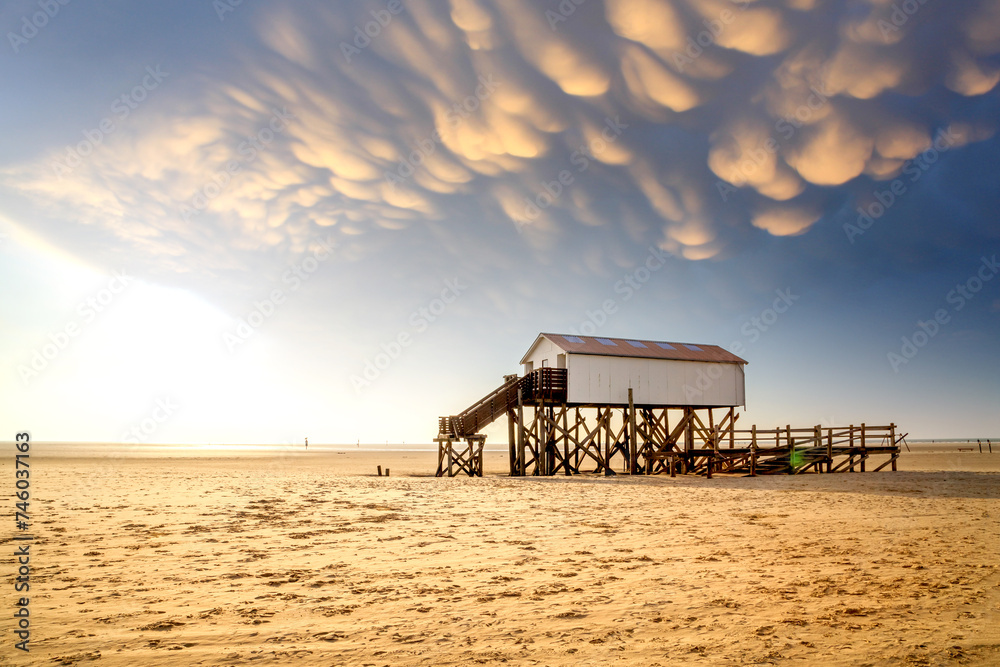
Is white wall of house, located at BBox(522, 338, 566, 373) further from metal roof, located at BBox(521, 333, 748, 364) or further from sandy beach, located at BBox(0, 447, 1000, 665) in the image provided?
sandy beach, located at BBox(0, 447, 1000, 665)

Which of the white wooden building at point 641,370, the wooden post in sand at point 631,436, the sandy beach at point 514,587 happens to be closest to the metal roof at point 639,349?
the white wooden building at point 641,370

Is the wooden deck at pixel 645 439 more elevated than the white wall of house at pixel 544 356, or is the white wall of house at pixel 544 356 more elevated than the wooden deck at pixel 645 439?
the white wall of house at pixel 544 356

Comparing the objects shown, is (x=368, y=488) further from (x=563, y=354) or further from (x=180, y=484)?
(x=563, y=354)

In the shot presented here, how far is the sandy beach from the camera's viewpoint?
551 centimetres

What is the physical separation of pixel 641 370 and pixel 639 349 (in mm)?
1572

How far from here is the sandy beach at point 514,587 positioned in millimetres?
5512

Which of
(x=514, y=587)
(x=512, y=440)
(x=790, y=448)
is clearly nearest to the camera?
(x=514, y=587)

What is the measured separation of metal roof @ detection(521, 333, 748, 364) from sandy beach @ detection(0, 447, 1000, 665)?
19.0m

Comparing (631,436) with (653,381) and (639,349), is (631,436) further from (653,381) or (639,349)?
(639,349)

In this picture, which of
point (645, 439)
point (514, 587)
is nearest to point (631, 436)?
point (645, 439)

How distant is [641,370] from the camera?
34.4 metres

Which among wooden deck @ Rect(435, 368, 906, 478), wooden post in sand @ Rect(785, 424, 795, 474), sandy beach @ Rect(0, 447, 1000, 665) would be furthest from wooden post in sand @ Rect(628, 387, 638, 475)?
sandy beach @ Rect(0, 447, 1000, 665)

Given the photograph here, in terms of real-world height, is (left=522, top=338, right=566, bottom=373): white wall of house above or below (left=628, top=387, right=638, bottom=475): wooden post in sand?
above

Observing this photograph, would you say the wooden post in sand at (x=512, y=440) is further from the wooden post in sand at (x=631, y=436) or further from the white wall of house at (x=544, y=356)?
the wooden post in sand at (x=631, y=436)
